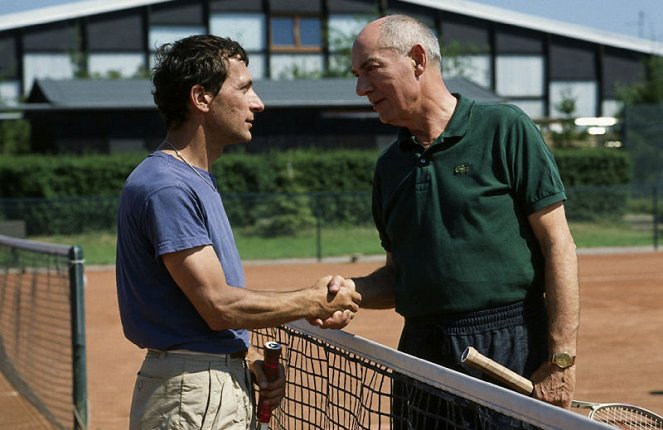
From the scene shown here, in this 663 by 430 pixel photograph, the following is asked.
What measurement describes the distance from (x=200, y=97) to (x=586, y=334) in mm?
9669

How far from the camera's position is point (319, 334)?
14.0 feet

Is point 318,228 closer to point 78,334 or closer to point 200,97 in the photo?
point 78,334

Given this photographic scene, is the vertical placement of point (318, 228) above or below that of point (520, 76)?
below

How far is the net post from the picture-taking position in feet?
23.0

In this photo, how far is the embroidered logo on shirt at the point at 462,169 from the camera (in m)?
3.75

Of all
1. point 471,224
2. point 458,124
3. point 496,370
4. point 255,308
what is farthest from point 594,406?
point 255,308

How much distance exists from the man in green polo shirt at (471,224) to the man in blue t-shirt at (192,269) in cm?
38

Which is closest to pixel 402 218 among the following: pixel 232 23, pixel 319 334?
pixel 319 334

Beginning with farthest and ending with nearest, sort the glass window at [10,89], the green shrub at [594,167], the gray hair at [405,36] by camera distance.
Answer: the glass window at [10,89] → the green shrub at [594,167] → the gray hair at [405,36]

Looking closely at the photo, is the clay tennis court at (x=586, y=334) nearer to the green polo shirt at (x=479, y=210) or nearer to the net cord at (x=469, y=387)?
the net cord at (x=469, y=387)

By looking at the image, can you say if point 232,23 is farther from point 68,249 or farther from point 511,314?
point 511,314

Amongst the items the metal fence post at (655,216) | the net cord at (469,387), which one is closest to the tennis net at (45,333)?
the net cord at (469,387)

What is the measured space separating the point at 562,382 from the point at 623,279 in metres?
15.9

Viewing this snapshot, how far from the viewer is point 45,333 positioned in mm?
9367
